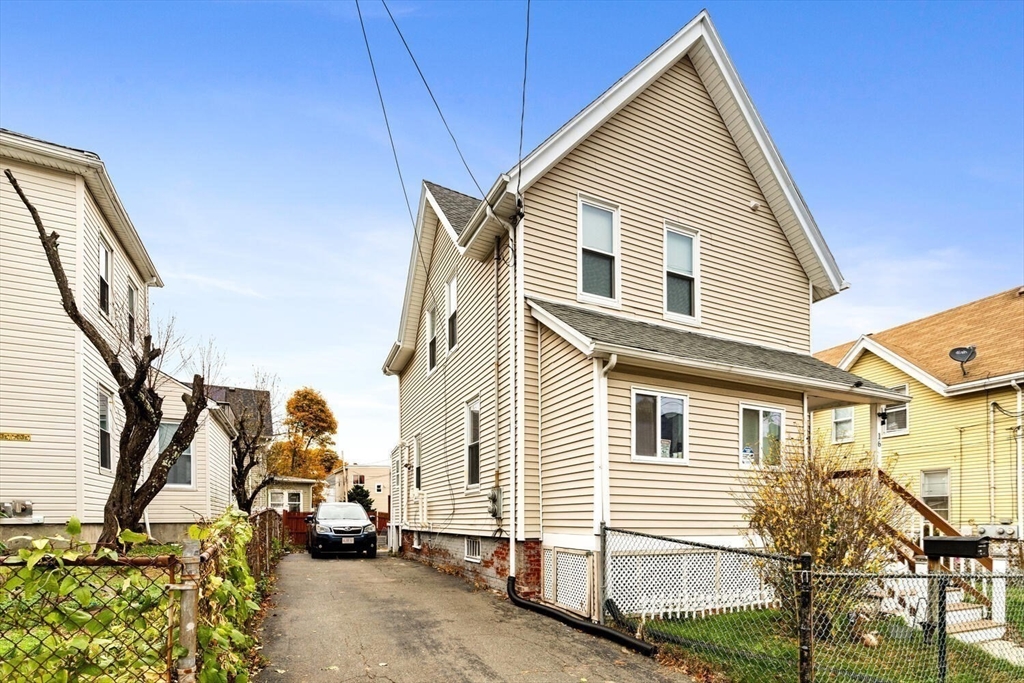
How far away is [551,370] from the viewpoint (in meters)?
11.2

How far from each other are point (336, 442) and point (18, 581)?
52295 mm

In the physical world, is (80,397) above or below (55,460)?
above

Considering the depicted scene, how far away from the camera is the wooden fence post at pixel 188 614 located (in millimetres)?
→ 3729

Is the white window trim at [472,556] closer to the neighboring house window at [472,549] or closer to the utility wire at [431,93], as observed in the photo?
the neighboring house window at [472,549]

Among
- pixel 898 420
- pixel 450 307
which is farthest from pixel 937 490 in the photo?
pixel 450 307

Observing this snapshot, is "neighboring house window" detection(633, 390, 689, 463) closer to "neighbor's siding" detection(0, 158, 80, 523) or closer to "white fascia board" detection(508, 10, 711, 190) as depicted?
"white fascia board" detection(508, 10, 711, 190)

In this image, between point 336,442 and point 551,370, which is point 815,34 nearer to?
point 551,370

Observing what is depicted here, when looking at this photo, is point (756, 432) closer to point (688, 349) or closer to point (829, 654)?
point (688, 349)

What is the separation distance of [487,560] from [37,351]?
30.8ft

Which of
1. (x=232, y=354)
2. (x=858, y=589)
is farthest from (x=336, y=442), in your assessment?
(x=858, y=589)

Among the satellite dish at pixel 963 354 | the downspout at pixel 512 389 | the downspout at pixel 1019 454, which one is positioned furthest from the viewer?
the satellite dish at pixel 963 354

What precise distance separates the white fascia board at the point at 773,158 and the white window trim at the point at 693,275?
7.46 ft

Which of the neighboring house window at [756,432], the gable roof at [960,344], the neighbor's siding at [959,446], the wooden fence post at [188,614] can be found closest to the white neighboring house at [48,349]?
the neighboring house window at [756,432]

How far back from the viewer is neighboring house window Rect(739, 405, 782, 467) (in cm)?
1158
